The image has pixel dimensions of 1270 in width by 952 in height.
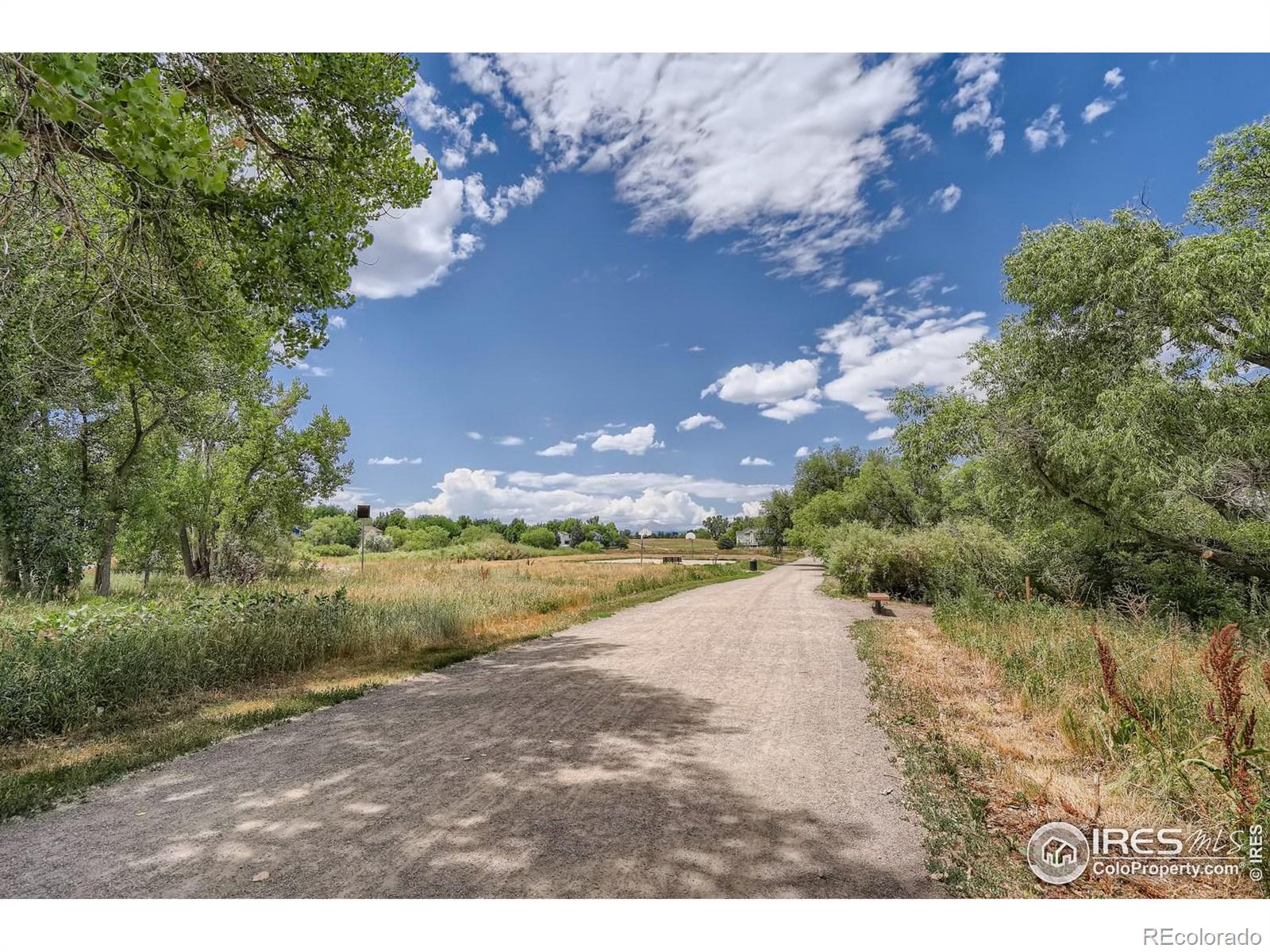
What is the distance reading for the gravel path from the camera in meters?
3.25

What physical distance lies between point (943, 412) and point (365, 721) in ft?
53.2

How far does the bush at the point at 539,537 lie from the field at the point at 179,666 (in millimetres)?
78006

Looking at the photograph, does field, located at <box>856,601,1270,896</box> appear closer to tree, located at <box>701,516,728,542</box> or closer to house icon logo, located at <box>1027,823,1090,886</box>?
house icon logo, located at <box>1027,823,1090,886</box>

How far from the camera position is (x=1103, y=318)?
43.8ft

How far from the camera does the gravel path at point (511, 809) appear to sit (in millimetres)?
3246

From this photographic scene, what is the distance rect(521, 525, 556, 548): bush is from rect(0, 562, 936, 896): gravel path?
83.3 m

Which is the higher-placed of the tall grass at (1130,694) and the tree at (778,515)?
the tree at (778,515)

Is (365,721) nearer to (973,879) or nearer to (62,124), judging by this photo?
(973,879)

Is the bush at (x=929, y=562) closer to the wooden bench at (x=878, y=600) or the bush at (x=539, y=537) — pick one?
the wooden bench at (x=878, y=600)

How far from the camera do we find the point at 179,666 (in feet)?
24.1

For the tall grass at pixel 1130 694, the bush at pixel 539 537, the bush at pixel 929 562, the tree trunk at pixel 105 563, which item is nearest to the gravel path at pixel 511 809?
the tall grass at pixel 1130 694

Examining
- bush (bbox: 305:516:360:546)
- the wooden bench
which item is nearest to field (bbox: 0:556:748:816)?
the wooden bench

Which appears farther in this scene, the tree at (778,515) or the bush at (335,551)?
the tree at (778,515)
